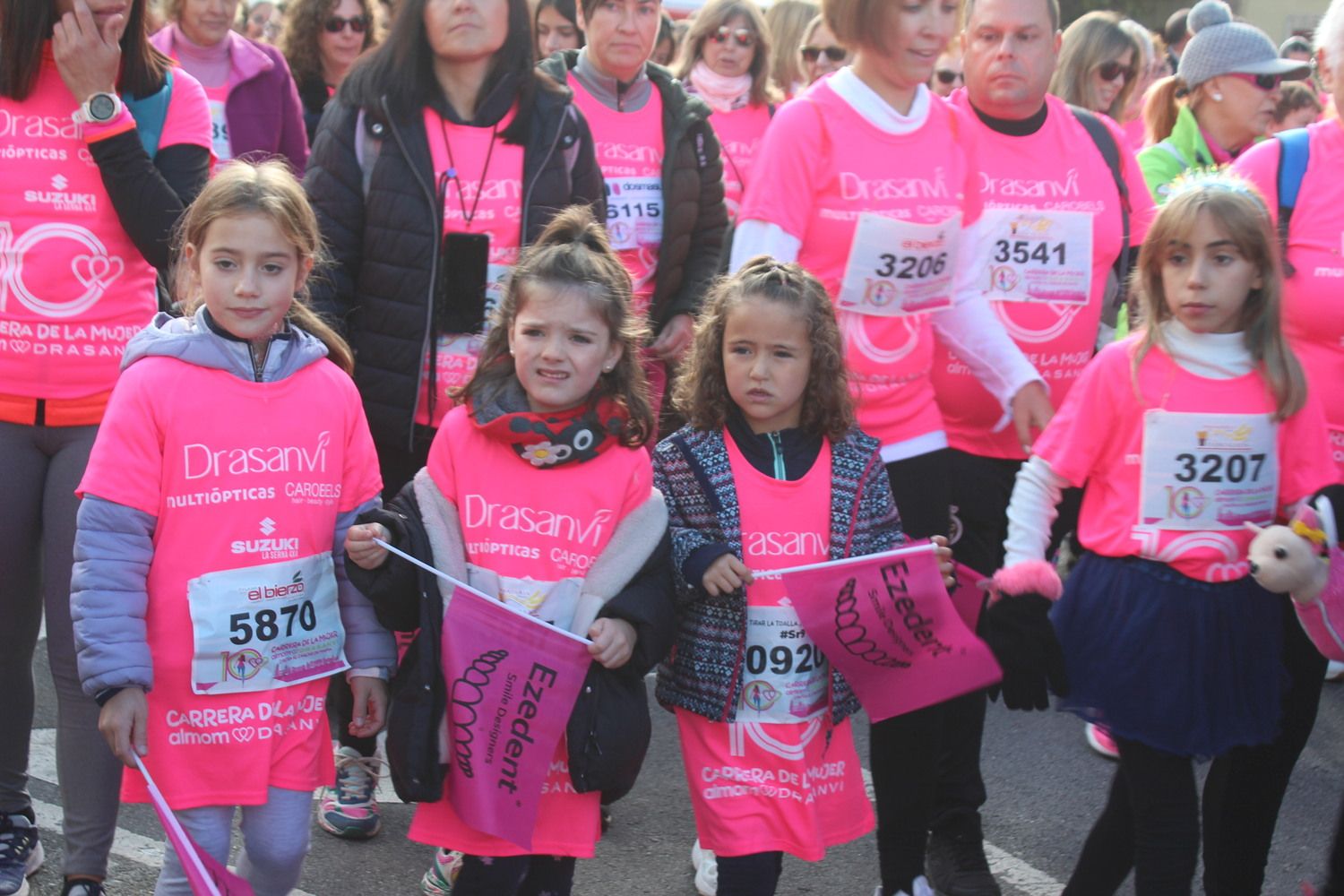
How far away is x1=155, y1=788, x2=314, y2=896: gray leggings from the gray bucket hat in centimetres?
423

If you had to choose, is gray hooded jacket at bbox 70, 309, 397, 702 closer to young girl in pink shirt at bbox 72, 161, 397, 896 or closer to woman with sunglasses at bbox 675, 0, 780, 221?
young girl in pink shirt at bbox 72, 161, 397, 896

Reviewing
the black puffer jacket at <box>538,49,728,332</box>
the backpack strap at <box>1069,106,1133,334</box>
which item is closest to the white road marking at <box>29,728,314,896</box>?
the black puffer jacket at <box>538,49,728,332</box>

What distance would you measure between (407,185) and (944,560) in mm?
1647

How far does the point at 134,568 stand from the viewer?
290 cm

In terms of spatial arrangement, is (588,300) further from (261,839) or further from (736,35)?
(736,35)

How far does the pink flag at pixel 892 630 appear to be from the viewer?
126 inches

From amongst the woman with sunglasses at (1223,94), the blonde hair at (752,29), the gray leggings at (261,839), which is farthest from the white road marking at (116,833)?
the blonde hair at (752,29)

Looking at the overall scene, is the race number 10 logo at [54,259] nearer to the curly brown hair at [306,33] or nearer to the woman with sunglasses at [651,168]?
the woman with sunglasses at [651,168]

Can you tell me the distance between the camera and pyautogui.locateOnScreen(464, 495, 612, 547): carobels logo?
10.3 ft

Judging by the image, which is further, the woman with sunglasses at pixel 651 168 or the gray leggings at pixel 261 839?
the woman with sunglasses at pixel 651 168

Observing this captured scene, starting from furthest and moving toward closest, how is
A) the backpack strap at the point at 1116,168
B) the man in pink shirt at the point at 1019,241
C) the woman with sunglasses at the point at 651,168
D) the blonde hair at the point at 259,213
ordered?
1. the woman with sunglasses at the point at 651,168
2. the backpack strap at the point at 1116,168
3. the man in pink shirt at the point at 1019,241
4. the blonde hair at the point at 259,213

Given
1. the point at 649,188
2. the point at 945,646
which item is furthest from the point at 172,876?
the point at 649,188

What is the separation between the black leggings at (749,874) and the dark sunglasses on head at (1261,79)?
3.71 m

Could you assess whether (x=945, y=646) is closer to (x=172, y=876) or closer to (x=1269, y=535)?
(x=1269, y=535)
